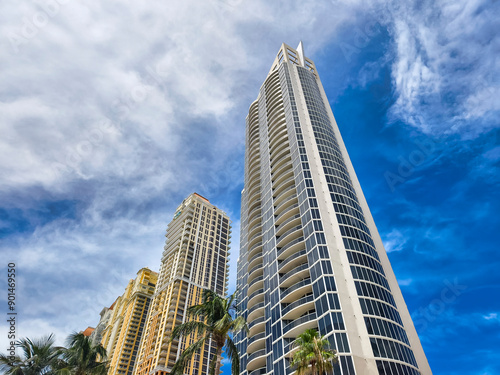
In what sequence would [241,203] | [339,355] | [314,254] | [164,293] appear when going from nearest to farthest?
[339,355] < [314,254] < [241,203] < [164,293]

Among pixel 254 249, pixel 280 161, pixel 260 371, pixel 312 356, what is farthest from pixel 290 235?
pixel 312 356

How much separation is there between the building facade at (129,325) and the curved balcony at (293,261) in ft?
339

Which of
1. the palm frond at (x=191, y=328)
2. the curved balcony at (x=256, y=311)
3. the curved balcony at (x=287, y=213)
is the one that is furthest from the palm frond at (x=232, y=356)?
the curved balcony at (x=287, y=213)

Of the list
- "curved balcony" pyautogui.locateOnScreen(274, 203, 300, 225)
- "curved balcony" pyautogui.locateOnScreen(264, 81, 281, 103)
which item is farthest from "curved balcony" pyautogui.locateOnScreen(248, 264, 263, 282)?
"curved balcony" pyautogui.locateOnScreen(264, 81, 281, 103)

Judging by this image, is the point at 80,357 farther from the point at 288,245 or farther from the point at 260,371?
the point at 288,245

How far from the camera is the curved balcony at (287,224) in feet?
216

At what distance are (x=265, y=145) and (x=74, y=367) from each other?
68086 millimetres

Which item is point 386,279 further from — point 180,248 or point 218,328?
point 180,248

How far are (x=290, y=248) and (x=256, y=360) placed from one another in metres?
19.8

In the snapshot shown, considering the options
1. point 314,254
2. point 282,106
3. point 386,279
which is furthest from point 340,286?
point 282,106

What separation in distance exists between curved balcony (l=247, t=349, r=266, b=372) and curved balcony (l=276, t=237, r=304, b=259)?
16858 mm

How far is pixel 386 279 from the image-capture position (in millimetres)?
57000

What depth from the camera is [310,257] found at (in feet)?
186

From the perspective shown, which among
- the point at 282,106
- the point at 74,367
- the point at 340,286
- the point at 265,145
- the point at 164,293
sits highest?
the point at 282,106
